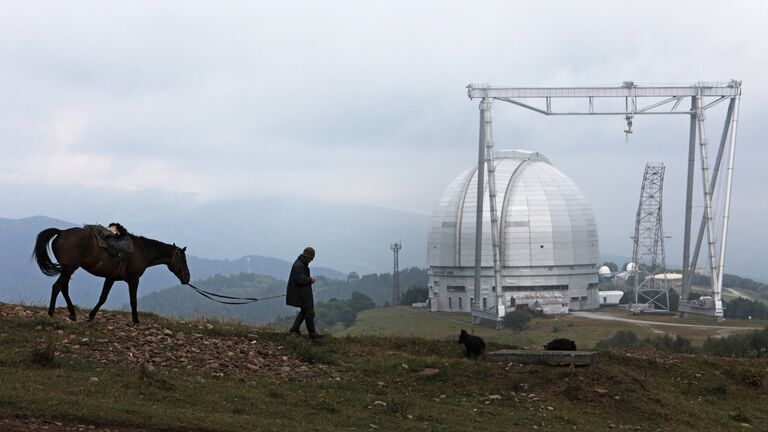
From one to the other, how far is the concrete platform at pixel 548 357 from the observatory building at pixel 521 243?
3718 inches

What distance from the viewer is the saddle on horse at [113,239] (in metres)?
20.6

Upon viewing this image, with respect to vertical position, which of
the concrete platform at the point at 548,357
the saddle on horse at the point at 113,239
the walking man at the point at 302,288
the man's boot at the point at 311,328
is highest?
the saddle on horse at the point at 113,239

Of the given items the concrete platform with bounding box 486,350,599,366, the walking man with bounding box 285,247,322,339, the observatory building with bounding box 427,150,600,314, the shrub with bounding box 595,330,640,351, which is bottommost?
the shrub with bounding box 595,330,640,351

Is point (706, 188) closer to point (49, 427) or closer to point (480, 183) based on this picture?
point (480, 183)

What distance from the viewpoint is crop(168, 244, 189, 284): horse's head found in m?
22.5

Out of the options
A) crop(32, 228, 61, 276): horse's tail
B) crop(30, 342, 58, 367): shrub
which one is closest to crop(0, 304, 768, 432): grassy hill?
crop(30, 342, 58, 367): shrub

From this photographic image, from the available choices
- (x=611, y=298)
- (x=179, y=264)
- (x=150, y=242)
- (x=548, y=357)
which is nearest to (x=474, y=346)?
(x=548, y=357)

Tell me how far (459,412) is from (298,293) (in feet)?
20.2

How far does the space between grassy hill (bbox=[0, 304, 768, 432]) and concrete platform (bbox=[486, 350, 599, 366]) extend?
0.80ft

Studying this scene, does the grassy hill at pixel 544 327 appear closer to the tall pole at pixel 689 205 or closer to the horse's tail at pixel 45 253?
the tall pole at pixel 689 205

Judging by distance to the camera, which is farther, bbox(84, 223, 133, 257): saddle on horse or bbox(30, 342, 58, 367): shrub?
bbox(84, 223, 133, 257): saddle on horse

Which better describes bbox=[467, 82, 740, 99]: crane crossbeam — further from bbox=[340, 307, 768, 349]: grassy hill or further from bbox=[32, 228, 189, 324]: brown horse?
bbox=[32, 228, 189, 324]: brown horse

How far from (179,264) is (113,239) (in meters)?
2.14

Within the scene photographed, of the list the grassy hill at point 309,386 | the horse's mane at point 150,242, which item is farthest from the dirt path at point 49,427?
the horse's mane at point 150,242
